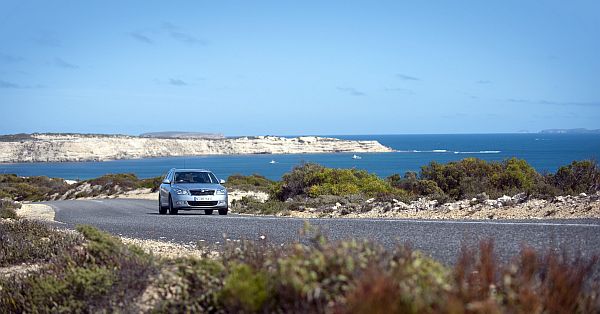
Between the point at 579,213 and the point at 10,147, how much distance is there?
173732 millimetres

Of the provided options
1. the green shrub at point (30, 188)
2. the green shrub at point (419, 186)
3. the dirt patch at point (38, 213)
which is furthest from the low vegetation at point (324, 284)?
the green shrub at point (30, 188)

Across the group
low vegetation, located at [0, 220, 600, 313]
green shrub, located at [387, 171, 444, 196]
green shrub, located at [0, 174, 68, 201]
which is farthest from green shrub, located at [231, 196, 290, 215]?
green shrub, located at [0, 174, 68, 201]

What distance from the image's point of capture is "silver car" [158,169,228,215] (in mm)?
23016

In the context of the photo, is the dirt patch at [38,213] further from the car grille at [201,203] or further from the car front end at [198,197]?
the car grille at [201,203]

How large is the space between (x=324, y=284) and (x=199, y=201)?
1803 cm

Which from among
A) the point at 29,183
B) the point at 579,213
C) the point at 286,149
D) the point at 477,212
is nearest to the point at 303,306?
the point at 579,213

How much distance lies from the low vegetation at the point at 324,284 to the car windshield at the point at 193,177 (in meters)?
15.8

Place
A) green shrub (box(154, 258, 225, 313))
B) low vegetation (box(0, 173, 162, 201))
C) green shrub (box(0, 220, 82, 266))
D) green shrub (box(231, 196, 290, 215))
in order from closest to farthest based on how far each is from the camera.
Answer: green shrub (box(154, 258, 225, 313)), green shrub (box(0, 220, 82, 266)), green shrub (box(231, 196, 290, 215)), low vegetation (box(0, 173, 162, 201))

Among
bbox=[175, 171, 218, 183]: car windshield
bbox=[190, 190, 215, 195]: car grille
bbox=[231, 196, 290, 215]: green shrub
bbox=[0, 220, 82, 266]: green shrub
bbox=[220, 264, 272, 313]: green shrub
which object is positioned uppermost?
bbox=[220, 264, 272, 313]: green shrub

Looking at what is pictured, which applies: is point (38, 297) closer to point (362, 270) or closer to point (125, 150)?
point (362, 270)

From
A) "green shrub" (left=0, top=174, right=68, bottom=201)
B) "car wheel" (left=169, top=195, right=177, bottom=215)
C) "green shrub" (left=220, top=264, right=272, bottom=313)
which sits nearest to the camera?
"green shrub" (left=220, top=264, right=272, bottom=313)

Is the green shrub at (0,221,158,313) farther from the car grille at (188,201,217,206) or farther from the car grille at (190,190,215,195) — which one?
the car grille at (190,190,215,195)

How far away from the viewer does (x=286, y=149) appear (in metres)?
200

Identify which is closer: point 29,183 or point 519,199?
point 519,199
